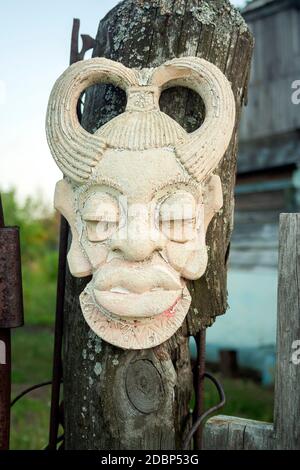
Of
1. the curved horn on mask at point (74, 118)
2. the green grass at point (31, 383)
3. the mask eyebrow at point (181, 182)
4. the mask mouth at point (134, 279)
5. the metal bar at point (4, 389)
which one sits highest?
the curved horn on mask at point (74, 118)

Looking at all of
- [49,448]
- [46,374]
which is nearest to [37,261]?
[46,374]

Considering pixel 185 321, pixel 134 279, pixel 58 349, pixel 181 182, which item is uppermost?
pixel 181 182

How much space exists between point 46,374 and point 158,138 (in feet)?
15.4

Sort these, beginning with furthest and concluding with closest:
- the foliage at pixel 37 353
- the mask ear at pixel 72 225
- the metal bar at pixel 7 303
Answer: the foliage at pixel 37 353
the metal bar at pixel 7 303
the mask ear at pixel 72 225

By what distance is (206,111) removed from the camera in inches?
63.9

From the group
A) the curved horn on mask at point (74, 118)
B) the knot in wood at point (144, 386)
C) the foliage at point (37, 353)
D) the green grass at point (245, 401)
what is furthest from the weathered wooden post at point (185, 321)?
the green grass at point (245, 401)

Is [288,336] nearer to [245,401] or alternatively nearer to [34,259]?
[245,401]

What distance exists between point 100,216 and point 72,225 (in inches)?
5.8

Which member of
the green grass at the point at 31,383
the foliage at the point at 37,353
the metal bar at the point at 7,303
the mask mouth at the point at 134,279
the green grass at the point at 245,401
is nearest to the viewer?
the mask mouth at the point at 134,279

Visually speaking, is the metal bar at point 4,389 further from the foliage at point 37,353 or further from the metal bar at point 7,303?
the foliage at point 37,353

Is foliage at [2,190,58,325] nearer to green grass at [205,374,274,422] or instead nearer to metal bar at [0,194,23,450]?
green grass at [205,374,274,422]

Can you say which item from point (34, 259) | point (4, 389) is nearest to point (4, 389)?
point (4, 389)

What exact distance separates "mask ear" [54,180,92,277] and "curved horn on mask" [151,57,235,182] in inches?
13.4

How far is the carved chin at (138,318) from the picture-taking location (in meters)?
1.52
